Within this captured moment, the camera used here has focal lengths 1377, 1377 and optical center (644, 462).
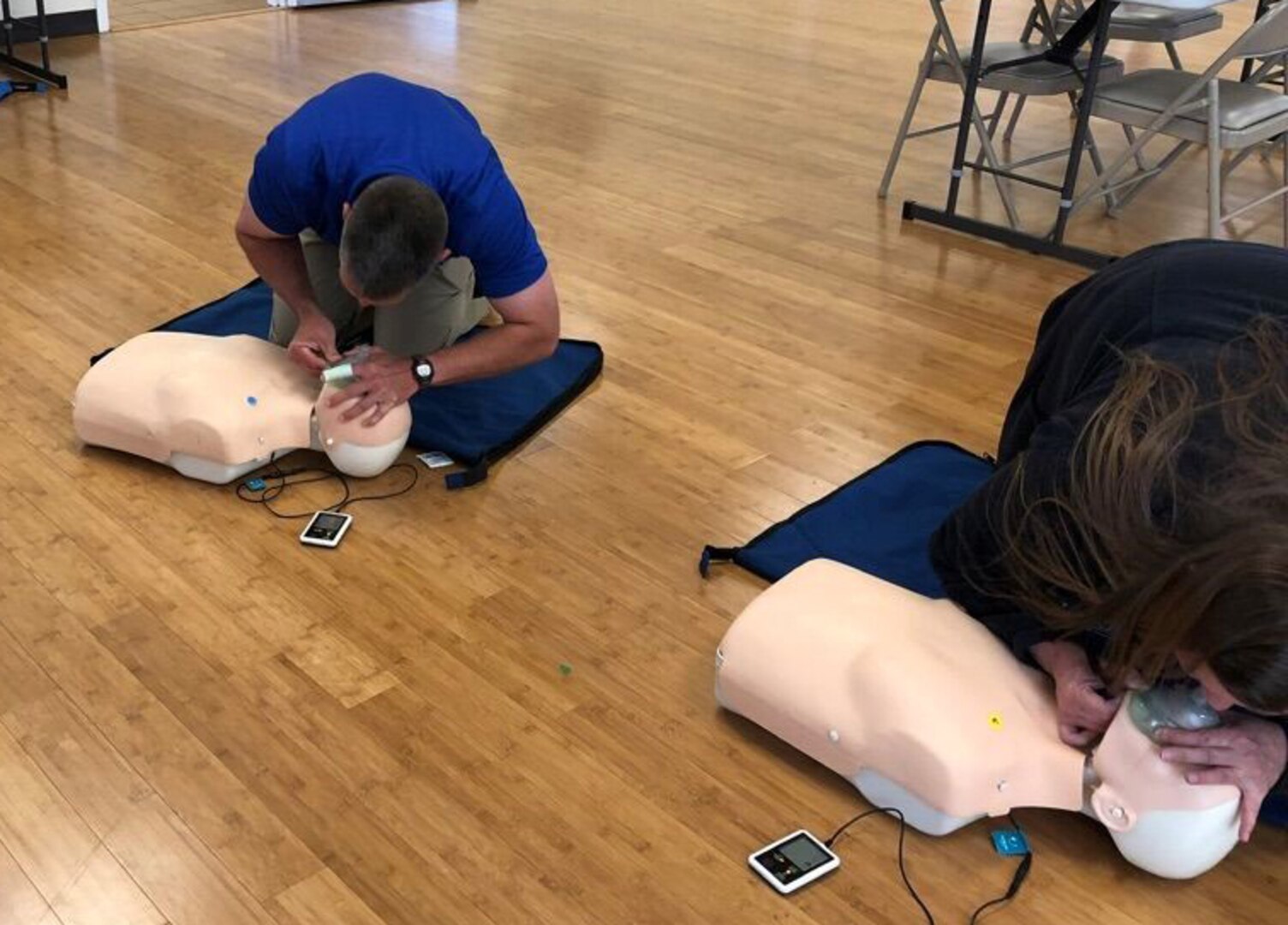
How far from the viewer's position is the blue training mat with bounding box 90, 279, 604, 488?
2.82 metres

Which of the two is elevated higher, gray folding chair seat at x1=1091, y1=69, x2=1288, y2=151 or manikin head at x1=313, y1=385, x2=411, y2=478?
gray folding chair seat at x1=1091, y1=69, x2=1288, y2=151

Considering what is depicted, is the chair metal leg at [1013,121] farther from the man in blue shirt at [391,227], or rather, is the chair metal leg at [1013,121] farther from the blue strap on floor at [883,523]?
the man in blue shirt at [391,227]

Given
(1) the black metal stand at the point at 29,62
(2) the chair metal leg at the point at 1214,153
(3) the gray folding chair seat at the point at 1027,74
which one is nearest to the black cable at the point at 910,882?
(2) the chair metal leg at the point at 1214,153

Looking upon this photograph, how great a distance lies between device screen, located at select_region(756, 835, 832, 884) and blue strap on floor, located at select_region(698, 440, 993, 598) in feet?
2.14

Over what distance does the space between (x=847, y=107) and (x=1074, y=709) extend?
412cm

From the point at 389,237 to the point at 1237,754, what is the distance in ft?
4.95

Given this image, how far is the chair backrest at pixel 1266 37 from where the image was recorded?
11.6 feet

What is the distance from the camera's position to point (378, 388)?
2625 millimetres

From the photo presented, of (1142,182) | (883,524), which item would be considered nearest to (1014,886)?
(883,524)

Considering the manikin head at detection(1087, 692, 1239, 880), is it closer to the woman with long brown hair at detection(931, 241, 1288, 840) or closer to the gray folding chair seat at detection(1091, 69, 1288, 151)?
the woman with long brown hair at detection(931, 241, 1288, 840)

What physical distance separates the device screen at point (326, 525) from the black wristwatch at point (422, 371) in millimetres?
306

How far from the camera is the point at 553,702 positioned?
2.16 meters

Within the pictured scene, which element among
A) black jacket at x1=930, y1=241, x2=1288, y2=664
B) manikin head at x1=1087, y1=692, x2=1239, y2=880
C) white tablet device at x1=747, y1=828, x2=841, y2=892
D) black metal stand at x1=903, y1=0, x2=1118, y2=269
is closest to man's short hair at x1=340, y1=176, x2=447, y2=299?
black jacket at x1=930, y1=241, x2=1288, y2=664

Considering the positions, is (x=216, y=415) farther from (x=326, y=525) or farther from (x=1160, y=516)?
(x=1160, y=516)
